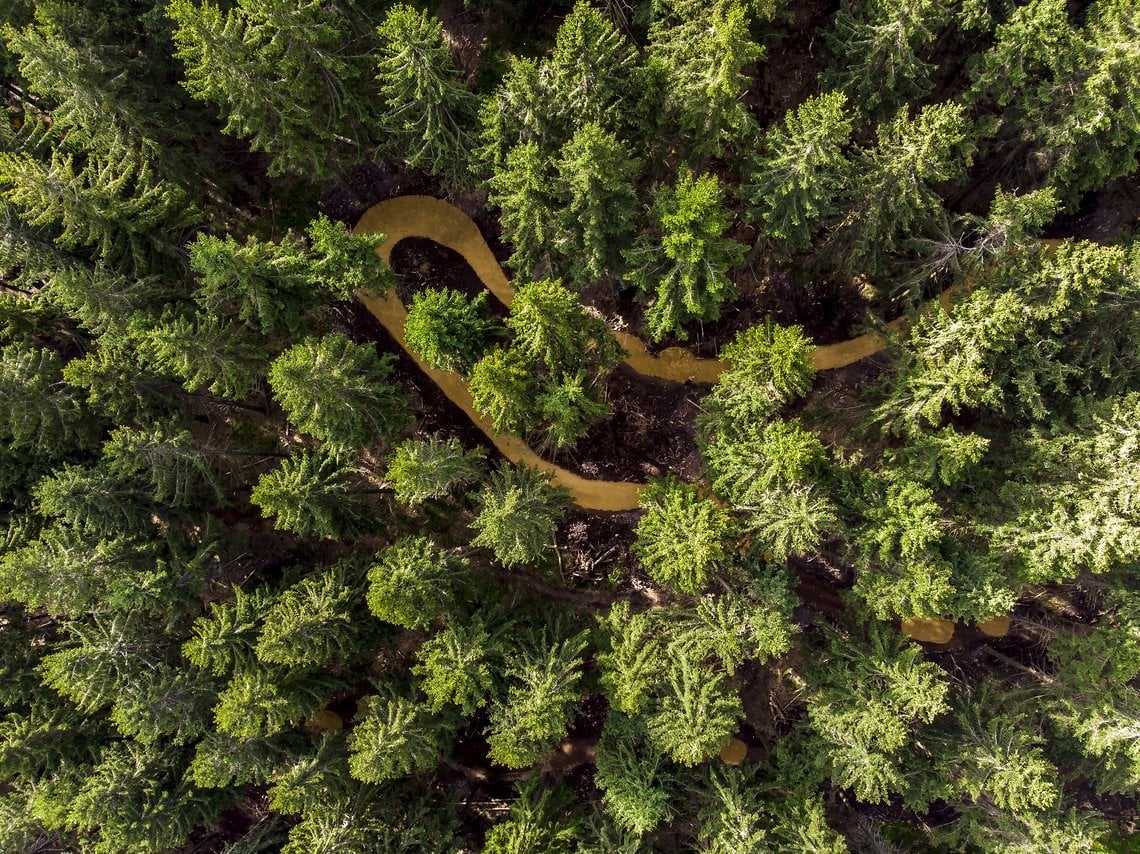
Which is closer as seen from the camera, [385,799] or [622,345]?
[385,799]

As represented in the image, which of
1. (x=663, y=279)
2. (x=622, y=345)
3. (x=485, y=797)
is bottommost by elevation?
(x=485, y=797)

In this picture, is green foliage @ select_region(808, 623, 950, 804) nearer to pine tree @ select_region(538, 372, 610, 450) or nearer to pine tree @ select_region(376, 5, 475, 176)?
pine tree @ select_region(538, 372, 610, 450)

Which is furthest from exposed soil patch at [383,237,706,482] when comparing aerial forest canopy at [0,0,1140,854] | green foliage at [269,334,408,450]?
green foliage at [269,334,408,450]

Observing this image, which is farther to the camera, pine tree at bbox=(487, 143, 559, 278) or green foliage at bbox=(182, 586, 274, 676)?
green foliage at bbox=(182, 586, 274, 676)

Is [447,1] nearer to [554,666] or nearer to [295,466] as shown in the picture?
[295,466]

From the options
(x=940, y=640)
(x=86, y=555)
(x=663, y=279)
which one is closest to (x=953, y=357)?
(x=663, y=279)

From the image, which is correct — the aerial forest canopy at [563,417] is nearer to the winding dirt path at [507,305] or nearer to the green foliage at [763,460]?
the green foliage at [763,460]

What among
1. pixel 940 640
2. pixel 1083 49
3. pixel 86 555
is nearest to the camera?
pixel 1083 49

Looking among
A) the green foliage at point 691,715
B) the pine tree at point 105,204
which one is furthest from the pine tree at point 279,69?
the green foliage at point 691,715
